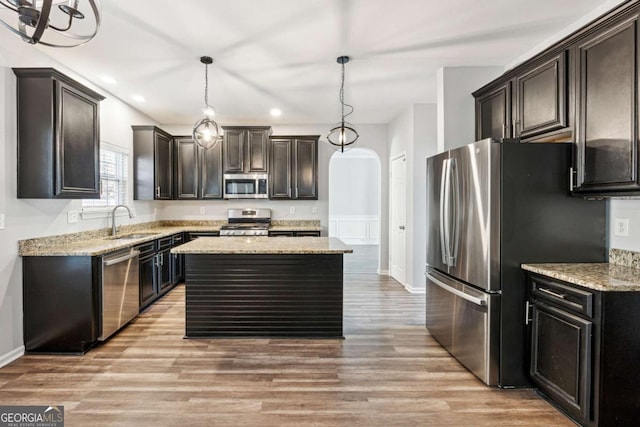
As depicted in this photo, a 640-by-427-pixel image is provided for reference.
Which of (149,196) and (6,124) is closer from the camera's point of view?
(6,124)

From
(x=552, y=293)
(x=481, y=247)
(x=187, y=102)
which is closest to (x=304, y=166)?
(x=187, y=102)

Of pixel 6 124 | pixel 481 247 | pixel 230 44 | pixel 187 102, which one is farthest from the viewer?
pixel 187 102

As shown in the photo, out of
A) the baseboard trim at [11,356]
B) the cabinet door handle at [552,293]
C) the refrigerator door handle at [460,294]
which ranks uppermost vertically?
the cabinet door handle at [552,293]

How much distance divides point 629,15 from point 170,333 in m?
4.38

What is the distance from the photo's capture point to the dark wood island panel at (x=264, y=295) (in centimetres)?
339

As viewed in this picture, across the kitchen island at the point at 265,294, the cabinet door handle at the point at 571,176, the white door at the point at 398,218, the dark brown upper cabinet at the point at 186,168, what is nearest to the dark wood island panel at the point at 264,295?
the kitchen island at the point at 265,294

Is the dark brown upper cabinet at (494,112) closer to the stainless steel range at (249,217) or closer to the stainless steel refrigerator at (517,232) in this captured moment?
the stainless steel refrigerator at (517,232)

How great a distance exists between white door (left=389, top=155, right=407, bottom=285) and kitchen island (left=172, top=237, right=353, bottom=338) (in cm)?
236

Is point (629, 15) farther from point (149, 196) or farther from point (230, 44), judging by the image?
point (149, 196)

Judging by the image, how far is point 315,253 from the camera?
10.8ft

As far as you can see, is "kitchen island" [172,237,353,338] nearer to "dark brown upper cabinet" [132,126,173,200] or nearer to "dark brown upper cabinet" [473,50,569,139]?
"dark brown upper cabinet" [473,50,569,139]

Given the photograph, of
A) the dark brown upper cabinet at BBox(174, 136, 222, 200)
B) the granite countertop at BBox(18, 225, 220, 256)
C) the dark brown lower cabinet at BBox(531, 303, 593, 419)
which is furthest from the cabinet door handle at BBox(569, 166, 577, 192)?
the dark brown upper cabinet at BBox(174, 136, 222, 200)

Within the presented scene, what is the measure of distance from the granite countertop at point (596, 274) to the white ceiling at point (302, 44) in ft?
6.38

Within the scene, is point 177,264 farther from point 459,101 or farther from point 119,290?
point 459,101
